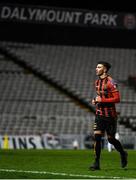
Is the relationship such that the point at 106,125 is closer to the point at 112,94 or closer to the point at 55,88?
the point at 112,94

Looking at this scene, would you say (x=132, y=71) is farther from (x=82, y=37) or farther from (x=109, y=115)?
(x=109, y=115)

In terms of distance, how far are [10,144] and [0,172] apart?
664 inches

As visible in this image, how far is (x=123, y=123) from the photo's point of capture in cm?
3036

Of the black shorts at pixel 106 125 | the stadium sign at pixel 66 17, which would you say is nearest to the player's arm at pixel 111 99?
the black shorts at pixel 106 125

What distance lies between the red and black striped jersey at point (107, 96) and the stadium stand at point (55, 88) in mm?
18492

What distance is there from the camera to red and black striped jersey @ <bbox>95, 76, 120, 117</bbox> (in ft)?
33.0

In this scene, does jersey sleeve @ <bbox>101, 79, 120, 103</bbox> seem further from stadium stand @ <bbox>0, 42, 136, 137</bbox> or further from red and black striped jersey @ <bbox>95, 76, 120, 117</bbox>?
stadium stand @ <bbox>0, 42, 136, 137</bbox>

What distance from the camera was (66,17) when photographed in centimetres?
3231

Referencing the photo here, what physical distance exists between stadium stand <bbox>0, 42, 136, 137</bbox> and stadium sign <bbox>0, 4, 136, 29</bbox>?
3164 millimetres

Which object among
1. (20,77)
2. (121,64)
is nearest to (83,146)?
(20,77)

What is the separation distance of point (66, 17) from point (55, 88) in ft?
12.7

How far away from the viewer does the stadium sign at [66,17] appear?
103 ft

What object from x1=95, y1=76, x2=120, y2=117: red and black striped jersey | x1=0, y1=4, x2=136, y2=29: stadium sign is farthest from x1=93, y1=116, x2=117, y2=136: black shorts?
x1=0, y1=4, x2=136, y2=29: stadium sign

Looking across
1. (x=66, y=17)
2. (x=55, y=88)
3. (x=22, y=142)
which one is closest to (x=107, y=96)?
(x=22, y=142)
